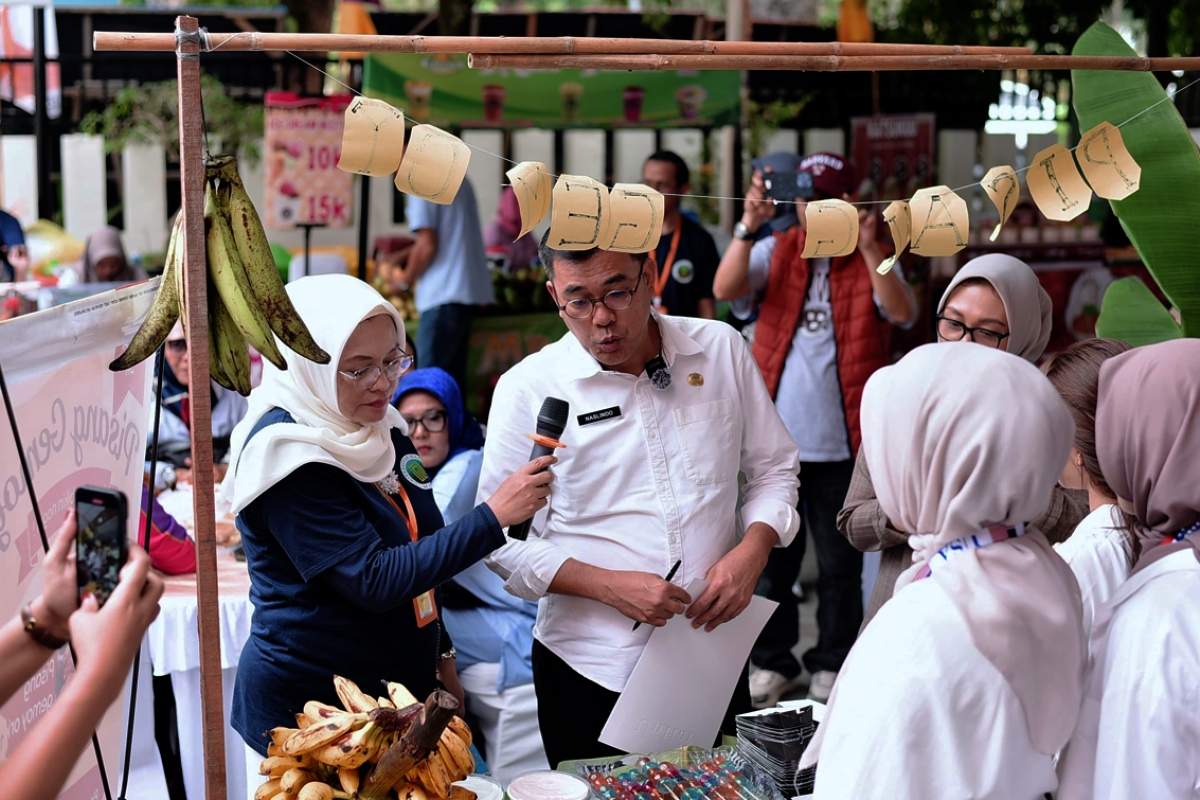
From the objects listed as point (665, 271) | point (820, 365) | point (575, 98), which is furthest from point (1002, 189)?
point (575, 98)

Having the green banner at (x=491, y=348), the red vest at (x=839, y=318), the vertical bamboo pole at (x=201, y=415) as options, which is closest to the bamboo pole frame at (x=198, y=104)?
the vertical bamboo pole at (x=201, y=415)

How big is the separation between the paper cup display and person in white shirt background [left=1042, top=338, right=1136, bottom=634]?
474cm

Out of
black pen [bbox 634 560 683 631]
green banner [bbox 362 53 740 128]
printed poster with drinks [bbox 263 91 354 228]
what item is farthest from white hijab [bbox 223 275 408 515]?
green banner [bbox 362 53 740 128]

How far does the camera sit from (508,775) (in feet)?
11.2

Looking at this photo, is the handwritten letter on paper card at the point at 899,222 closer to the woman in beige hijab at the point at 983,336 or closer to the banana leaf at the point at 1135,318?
the woman in beige hijab at the point at 983,336

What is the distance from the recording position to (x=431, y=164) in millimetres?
1880

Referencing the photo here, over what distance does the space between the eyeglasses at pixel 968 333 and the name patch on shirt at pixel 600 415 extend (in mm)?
828

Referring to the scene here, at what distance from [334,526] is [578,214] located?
0.70 m

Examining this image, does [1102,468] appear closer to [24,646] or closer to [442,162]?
[442,162]

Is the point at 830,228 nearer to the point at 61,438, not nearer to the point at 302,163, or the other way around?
the point at 61,438

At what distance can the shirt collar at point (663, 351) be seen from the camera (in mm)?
2414

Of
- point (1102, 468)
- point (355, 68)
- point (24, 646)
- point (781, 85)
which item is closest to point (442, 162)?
point (24, 646)

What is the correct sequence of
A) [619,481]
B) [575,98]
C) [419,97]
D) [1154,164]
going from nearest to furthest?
[619,481] → [1154,164] → [419,97] → [575,98]

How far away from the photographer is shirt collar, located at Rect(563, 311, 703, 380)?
2.41 metres
